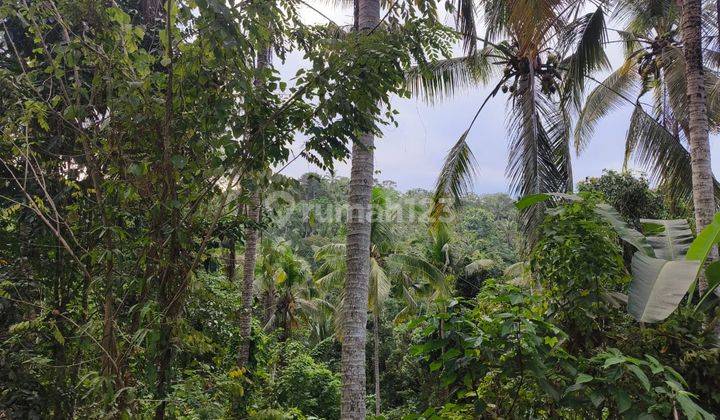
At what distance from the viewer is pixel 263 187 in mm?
2703

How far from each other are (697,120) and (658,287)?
12.7 feet

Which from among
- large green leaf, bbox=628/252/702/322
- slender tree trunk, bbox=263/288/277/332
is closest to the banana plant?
large green leaf, bbox=628/252/702/322

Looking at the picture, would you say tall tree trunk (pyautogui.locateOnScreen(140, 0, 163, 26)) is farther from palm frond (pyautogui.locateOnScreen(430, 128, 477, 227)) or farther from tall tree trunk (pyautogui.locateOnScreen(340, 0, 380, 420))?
palm frond (pyautogui.locateOnScreen(430, 128, 477, 227))

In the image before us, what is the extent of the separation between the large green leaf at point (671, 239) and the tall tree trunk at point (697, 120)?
2.05 metres

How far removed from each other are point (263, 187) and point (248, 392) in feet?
17.7

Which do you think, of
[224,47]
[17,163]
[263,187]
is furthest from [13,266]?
[224,47]

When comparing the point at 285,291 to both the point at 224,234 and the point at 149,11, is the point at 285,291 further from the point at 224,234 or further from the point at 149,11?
the point at 149,11

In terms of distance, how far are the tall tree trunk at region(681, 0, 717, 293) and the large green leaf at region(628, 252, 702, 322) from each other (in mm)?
3108

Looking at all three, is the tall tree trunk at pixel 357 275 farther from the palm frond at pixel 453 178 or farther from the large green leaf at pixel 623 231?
the palm frond at pixel 453 178

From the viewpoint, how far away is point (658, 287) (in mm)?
2730

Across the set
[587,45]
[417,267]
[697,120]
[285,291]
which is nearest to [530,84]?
[587,45]

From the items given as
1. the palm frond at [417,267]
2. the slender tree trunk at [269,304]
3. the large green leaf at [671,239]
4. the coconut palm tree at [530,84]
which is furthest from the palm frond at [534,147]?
the slender tree trunk at [269,304]

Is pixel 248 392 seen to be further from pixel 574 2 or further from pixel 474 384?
pixel 574 2

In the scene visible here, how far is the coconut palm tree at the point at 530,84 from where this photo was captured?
7668 millimetres
